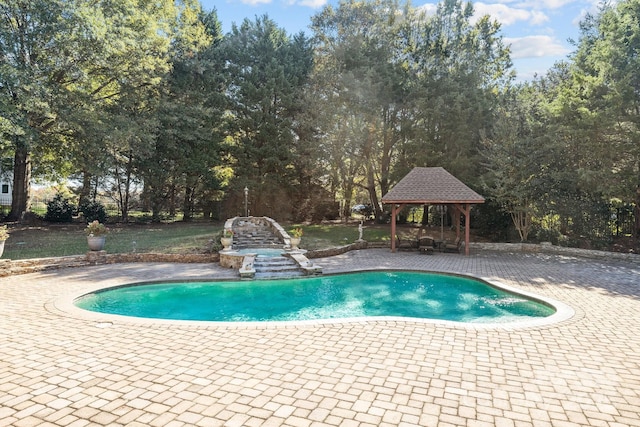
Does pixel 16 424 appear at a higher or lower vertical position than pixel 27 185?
lower

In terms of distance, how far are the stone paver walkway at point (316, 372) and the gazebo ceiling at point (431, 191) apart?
957 cm

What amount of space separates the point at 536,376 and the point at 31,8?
2109 centimetres

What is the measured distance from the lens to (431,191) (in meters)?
17.9

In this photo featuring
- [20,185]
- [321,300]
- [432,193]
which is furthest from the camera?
[20,185]

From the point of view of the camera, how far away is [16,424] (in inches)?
139

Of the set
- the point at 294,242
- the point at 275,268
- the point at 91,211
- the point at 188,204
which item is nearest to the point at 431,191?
the point at 294,242

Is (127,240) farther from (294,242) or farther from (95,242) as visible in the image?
(294,242)

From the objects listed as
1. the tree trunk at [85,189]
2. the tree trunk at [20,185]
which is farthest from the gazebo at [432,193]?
the tree trunk at [85,189]

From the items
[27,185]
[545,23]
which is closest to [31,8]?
[27,185]

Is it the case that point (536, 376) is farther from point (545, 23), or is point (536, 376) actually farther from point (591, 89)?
point (545, 23)

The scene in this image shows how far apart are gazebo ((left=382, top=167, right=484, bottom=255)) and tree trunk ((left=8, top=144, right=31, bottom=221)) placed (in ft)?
66.9

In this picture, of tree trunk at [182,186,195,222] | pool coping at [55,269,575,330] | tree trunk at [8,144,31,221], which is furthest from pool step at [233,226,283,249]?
tree trunk at [8,144,31,221]

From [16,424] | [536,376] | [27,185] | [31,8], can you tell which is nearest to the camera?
[16,424]

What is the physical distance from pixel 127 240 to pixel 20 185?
886 centimetres
